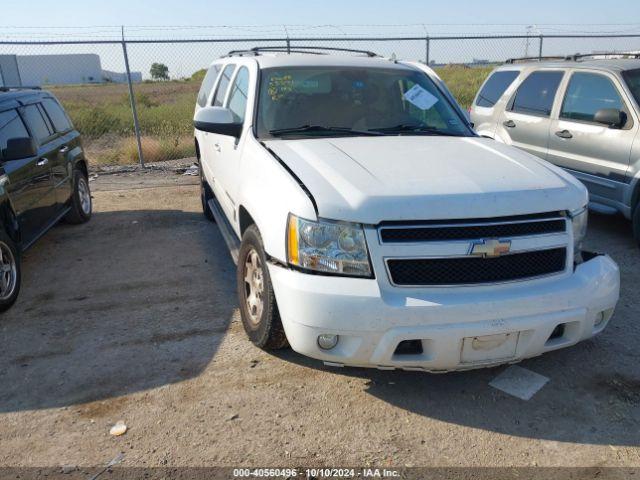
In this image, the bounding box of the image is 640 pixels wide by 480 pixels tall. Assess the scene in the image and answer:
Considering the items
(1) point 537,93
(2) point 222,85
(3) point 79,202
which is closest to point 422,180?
(2) point 222,85

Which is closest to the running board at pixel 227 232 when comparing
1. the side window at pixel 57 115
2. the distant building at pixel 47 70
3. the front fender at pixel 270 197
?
the front fender at pixel 270 197

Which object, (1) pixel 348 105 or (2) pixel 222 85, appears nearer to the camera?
(1) pixel 348 105

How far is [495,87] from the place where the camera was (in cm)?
742

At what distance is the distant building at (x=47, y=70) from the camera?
10750mm

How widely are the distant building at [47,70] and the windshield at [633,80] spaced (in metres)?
8.95

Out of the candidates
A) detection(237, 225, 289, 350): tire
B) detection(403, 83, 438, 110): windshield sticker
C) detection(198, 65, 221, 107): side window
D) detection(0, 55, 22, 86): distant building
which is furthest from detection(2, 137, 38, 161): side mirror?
detection(0, 55, 22, 86): distant building

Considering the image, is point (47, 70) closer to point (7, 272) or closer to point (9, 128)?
point (9, 128)

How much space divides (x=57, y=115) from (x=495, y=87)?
18.5 feet

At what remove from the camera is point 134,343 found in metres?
3.71

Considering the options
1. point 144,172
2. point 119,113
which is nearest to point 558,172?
point 144,172

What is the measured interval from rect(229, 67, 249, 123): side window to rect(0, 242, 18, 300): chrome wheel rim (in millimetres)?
2098

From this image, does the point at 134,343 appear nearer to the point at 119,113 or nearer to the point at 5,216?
the point at 5,216

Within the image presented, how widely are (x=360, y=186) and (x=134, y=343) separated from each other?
198cm

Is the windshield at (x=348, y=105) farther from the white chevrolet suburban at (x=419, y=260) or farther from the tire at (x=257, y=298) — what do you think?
the tire at (x=257, y=298)
